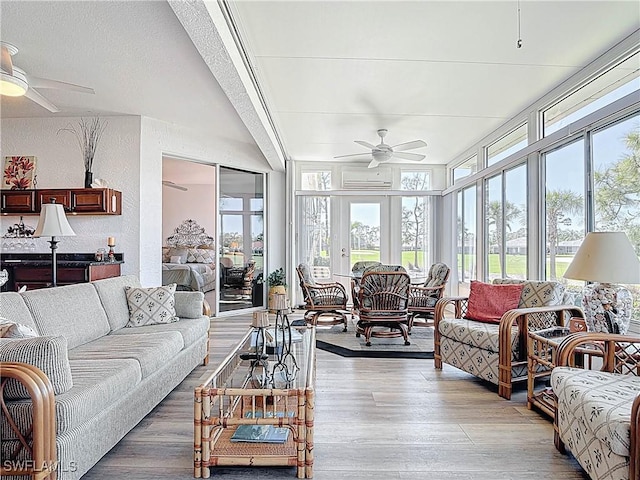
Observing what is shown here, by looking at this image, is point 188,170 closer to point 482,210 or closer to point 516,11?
point 482,210

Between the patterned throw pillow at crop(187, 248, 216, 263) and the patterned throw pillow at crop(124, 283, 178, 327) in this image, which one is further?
the patterned throw pillow at crop(187, 248, 216, 263)

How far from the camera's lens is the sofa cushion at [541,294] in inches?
134

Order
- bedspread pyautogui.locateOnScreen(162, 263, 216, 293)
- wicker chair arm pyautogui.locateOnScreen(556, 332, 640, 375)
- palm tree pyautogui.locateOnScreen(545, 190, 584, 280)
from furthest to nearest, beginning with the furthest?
bedspread pyautogui.locateOnScreen(162, 263, 216, 293)
palm tree pyautogui.locateOnScreen(545, 190, 584, 280)
wicker chair arm pyautogui.locateOnScreen(556, 332, 640, 375)

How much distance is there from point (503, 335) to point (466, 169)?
4.82 meters

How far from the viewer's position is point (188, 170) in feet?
28.4

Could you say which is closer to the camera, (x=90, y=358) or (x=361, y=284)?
(x=90, y=358)

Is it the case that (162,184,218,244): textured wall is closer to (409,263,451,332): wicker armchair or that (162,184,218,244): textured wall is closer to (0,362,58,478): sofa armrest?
(409,263,451,332): wicker armchair

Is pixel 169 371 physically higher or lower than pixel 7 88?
lower

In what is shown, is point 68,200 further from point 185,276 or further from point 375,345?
point 375,345

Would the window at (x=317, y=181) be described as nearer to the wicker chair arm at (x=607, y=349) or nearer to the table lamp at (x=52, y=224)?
the table lamp at (x=52, y=224)

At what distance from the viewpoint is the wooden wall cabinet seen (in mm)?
5051

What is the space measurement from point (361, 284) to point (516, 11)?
2.94 metres

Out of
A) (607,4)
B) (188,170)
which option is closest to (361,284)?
(607,4)

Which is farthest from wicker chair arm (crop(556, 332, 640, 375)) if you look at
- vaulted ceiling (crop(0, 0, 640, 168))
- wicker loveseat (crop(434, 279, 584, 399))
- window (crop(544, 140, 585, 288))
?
vaulted ceiling (crop(0, 0, 640, 168))
